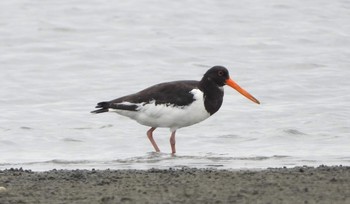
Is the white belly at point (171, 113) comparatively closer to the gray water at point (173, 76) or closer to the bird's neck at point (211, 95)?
the bird's neck at point (211, 95)

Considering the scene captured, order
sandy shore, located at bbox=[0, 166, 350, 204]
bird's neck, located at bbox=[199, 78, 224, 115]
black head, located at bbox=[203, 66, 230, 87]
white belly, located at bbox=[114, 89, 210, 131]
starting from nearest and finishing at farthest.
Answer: sandy shore, located at bbox=[0, 166, 350, 204] → white belly, located at bbox=[114, 89, 210, 131] → bird's neck, located at bbox=[199, 78, 224, 115] → black head, located at bbox=[203, 66, 230, 87]

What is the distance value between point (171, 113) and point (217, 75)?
88 centimetres

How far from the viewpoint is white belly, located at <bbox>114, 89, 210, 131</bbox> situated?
10.9 m

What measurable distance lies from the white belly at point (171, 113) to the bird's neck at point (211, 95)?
0.07 m

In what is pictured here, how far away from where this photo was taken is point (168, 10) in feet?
68.3

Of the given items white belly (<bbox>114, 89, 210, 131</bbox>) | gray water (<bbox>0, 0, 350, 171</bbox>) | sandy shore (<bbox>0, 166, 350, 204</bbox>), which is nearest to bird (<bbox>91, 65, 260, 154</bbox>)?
white belly (<bbox>114, 89, 210, 131</bbox>)

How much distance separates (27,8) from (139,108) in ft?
34.7

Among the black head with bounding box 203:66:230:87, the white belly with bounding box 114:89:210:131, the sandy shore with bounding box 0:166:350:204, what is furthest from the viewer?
the black head with bounding box 203:66:230:87

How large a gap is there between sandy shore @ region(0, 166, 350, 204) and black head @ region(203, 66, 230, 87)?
3.07 metres

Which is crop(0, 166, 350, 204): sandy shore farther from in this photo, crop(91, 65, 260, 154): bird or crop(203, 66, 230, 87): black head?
crop(203, 66, 230, 87): black head

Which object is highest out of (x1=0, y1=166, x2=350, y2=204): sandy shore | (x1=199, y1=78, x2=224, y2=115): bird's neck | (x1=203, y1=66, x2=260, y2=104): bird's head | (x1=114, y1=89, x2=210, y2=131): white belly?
(x1=203, y1=66, x2=260, y2=104): bird's head

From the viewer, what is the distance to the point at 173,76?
1558cm

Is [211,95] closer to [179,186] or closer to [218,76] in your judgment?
[218,76]

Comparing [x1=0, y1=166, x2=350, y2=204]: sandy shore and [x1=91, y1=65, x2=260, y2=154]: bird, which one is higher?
[x1=91, y1=65, x2=260, y2=154]: bird
